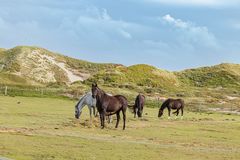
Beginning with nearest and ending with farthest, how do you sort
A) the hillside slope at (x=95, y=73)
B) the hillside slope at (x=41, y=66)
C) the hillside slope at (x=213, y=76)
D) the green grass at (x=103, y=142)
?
the green grass at (x=103, y=142) → the hillside slope at (x=95, y=73) → the hillside slope at (x=213, y=76) → the hillside slope at (x=41, y=66)

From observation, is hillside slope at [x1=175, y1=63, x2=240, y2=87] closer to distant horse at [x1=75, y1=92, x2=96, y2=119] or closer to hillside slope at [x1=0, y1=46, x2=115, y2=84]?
hillside slope at [x1=0, y1=46, x2=115, y2=84]

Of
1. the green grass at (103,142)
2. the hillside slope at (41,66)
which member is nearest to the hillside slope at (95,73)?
the hillside slope at (41,66)

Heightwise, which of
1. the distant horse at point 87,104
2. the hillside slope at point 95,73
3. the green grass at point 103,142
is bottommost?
the green grass at point 103,142

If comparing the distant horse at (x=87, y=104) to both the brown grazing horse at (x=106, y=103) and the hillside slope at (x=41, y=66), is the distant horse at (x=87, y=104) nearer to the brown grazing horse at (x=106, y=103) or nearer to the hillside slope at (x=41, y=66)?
the brown grazing horse at (x=106, y=103)

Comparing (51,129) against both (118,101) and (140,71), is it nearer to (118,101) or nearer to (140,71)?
(118,101)

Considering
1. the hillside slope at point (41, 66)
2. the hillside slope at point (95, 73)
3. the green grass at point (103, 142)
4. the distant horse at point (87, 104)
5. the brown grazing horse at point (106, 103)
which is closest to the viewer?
the green grass at point (103, 142)

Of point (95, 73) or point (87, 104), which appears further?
point (95, 73)

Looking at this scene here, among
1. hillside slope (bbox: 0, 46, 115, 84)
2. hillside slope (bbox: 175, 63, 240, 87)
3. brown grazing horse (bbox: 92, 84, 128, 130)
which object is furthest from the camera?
hillside slope (bbox: 0, 46, 115, 84)

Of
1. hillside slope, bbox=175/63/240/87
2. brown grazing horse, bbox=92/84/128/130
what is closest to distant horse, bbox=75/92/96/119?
brown grazing horse, bbox=92/84/128/130

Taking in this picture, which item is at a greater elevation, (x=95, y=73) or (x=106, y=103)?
(x=95, y=73)

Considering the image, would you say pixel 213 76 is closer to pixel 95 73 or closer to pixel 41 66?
pixel 95 73

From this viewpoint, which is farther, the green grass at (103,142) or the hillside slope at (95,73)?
the hillside slope at (95,73)

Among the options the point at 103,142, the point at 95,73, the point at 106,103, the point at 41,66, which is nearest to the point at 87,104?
the point at 106,103

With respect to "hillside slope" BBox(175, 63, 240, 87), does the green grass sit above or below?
below
